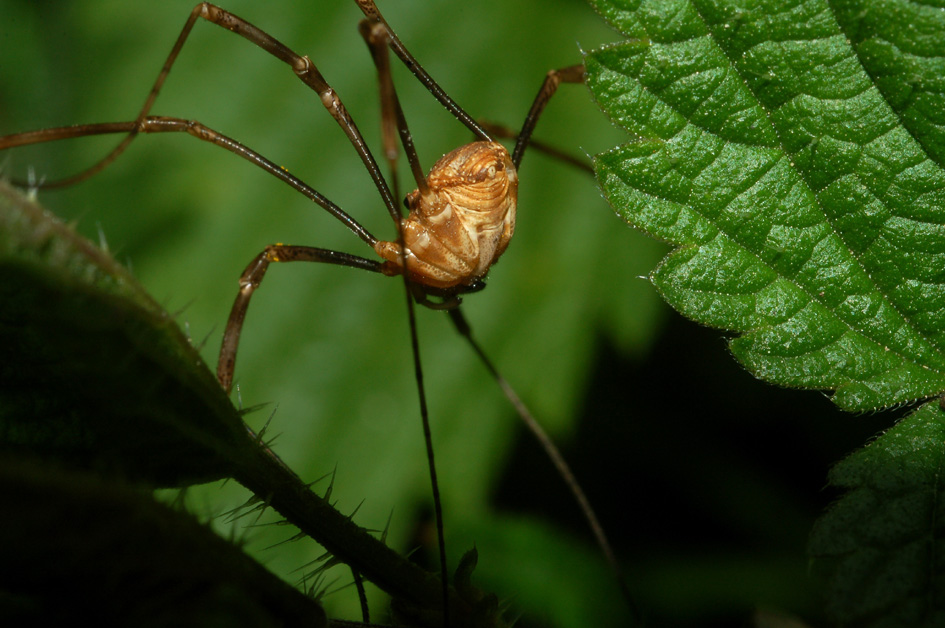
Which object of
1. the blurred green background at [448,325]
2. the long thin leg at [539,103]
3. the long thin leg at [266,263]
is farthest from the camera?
the blurred green background at [448,325]

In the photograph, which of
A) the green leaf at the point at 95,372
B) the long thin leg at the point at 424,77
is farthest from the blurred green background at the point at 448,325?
the green leaf at the point at 95,372

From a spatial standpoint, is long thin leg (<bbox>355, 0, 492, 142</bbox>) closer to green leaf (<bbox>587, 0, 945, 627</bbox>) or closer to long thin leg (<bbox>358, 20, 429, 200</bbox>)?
long thin leg (<bbox>358, 20, 429, 200</bbox>)

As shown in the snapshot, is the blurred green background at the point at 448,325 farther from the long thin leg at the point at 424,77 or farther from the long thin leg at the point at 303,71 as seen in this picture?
the long thin leg at the point at 424,77

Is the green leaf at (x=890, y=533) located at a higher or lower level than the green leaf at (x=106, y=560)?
higher

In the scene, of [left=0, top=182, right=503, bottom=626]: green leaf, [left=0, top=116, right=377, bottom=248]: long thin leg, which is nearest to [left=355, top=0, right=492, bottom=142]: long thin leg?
[left=0, top=116, right=377, bottom=248]: long thin leg

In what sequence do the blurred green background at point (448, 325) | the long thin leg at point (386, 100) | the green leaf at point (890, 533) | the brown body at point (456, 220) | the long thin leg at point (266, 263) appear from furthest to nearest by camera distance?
the blurred green background at point (448, 325) < the brown body at point (456, 220) < the long thin leg at point (266, 263) < the long thin leg at point (386, 100) < the green leaf at point (890, 533)

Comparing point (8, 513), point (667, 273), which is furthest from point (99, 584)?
point (667, 273)
